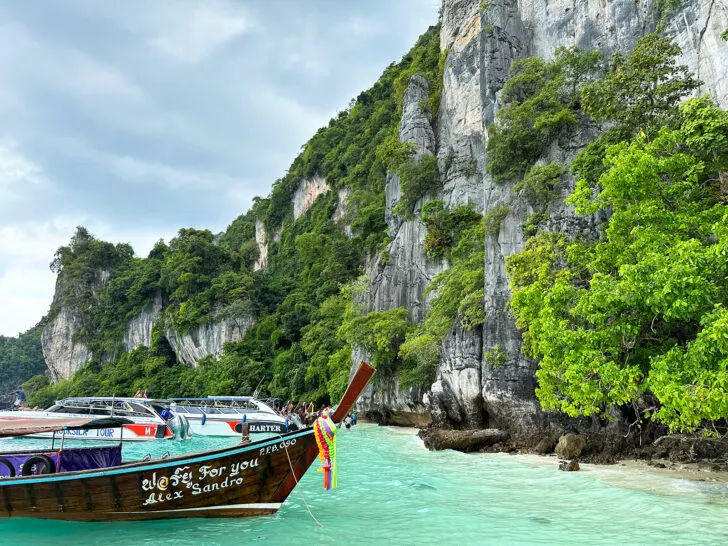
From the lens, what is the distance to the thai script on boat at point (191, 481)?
6.43m

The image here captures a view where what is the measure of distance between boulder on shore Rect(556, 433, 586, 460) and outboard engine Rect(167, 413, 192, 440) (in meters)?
14.3

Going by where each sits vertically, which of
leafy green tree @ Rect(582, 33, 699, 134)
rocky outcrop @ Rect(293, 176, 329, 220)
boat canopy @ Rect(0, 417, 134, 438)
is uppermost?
rocky outcrop @ Rect(293, 176, 329, 220)

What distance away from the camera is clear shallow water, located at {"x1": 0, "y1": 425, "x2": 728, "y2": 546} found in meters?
6.11

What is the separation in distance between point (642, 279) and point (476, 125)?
2135 centimetres

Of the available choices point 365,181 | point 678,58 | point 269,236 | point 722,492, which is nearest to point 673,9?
point 678,58

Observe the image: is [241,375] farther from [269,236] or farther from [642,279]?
[642,279]

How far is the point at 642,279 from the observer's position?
8086mm

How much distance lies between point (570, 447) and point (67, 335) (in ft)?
190

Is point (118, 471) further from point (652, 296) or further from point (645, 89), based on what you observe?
point (645, 89)

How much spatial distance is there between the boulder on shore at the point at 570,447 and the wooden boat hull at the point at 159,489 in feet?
28.1

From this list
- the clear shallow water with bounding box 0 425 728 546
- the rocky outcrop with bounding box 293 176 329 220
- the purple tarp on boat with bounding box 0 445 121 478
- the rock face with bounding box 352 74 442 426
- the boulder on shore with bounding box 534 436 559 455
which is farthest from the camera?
the rocky outcrop with bounding box 293 176 329 220

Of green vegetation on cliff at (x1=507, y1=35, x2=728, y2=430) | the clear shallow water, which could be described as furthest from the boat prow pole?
green vegetation on cliff at (x1=507, y1=35, x2=728, y2=430)

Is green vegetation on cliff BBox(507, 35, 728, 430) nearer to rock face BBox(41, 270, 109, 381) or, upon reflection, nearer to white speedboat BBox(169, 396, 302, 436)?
white speedboat BBox(169, 396, 302, 436)

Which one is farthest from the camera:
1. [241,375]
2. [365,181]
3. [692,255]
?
[365,181]
